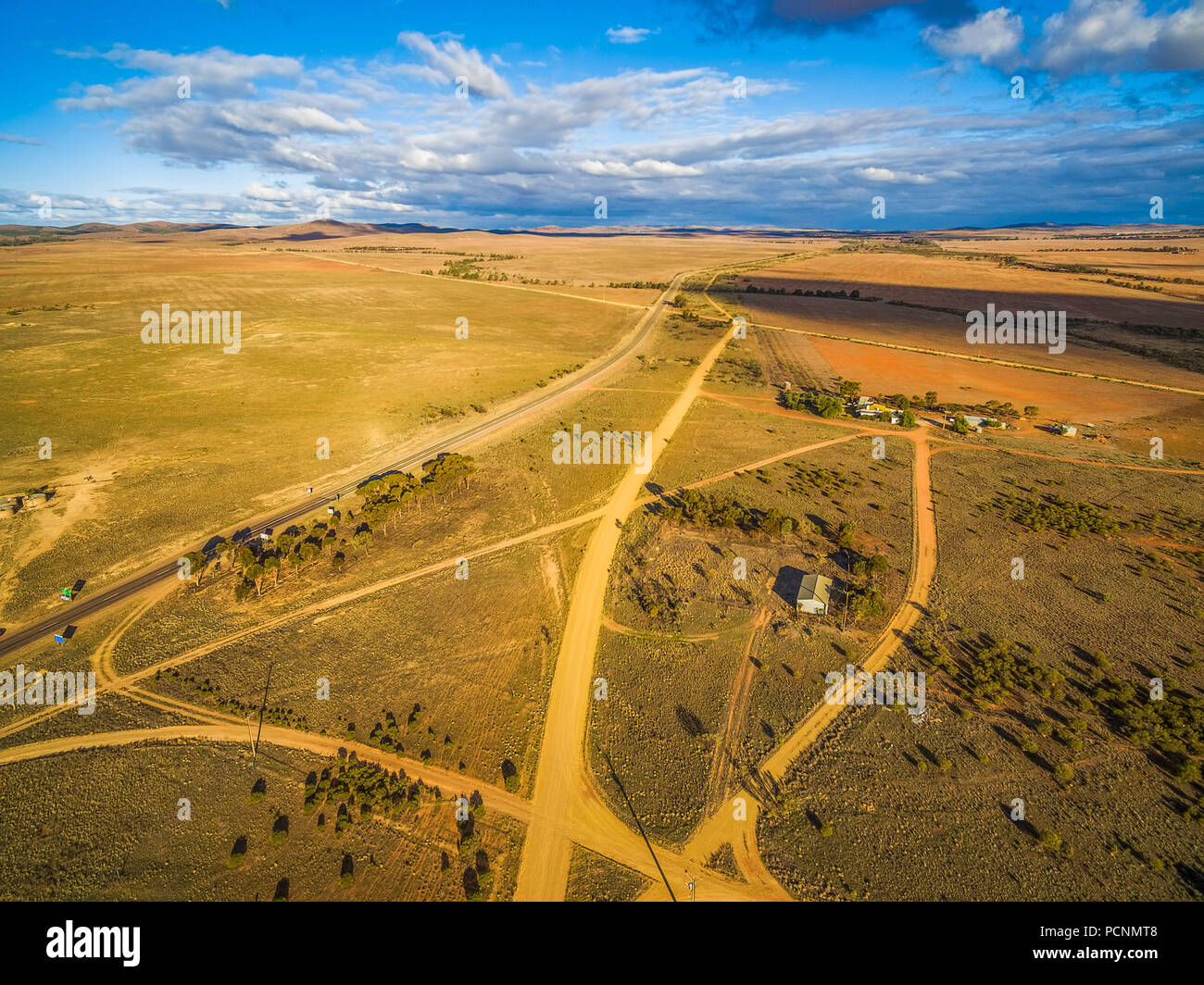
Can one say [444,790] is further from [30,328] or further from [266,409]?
[30,328]

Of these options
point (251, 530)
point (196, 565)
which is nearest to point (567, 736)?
point (196, 565)

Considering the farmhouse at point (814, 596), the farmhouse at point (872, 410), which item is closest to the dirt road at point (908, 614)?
the farmhouse at point (814, 596)

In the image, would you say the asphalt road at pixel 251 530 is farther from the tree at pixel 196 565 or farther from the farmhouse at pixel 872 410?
the farmhouse at pixel 872 410

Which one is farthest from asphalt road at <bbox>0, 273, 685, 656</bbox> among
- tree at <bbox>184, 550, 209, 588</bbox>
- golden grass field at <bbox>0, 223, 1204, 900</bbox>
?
tree at <bbox>184, 550, 209, 588</bbox>

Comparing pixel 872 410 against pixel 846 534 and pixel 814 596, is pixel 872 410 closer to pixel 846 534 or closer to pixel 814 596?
pixel 846 534

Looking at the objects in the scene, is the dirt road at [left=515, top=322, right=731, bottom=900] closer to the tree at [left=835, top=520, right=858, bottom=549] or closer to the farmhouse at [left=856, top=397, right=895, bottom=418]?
the tree at [left=835, top=520, right=858, bottom=549]
